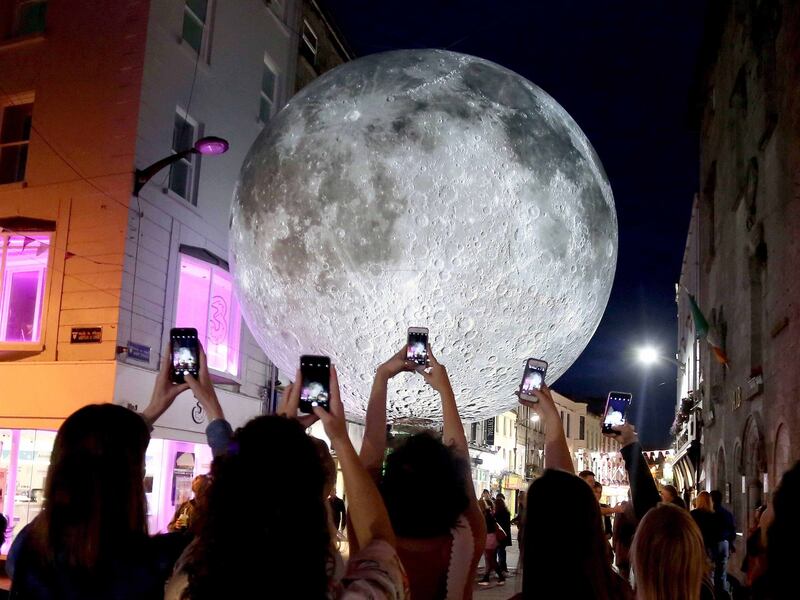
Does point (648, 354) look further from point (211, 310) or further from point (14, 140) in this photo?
point (14, 140)

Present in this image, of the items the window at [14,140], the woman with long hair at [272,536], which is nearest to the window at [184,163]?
the window at [14,140]

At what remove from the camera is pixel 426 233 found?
4.38 metres

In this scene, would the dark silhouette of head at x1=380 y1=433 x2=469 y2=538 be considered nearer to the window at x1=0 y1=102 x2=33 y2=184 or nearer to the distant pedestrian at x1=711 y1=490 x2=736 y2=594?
the distant pedestrian at x1=711 y1=490 x2=736 y2=594

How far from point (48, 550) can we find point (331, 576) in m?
0.88

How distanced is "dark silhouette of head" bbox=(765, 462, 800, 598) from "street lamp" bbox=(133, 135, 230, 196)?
33.2 ft

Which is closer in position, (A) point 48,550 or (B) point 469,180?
(A) point 48,550

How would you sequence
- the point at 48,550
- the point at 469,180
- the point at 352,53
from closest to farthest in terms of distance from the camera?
the point at 48,550 < the point at 469,180 < the point at 352,53

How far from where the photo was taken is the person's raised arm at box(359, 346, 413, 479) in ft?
9.61

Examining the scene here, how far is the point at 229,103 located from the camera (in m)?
16.0

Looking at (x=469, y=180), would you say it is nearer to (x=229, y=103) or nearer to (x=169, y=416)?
(x=169, y=416)

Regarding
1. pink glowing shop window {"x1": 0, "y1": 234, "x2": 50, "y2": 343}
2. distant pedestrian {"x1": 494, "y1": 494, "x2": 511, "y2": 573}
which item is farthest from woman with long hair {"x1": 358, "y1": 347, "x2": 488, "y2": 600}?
distant pedestrian {"x1": 494, "y1": 494, "x2": 511, "y2": 573}

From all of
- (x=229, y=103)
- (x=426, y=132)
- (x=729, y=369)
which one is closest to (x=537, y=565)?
(x=426, y=132)

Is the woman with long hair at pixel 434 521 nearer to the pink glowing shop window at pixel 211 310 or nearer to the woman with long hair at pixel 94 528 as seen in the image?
the woman with long hair at pixel 94 528

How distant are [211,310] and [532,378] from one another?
11.4 m
